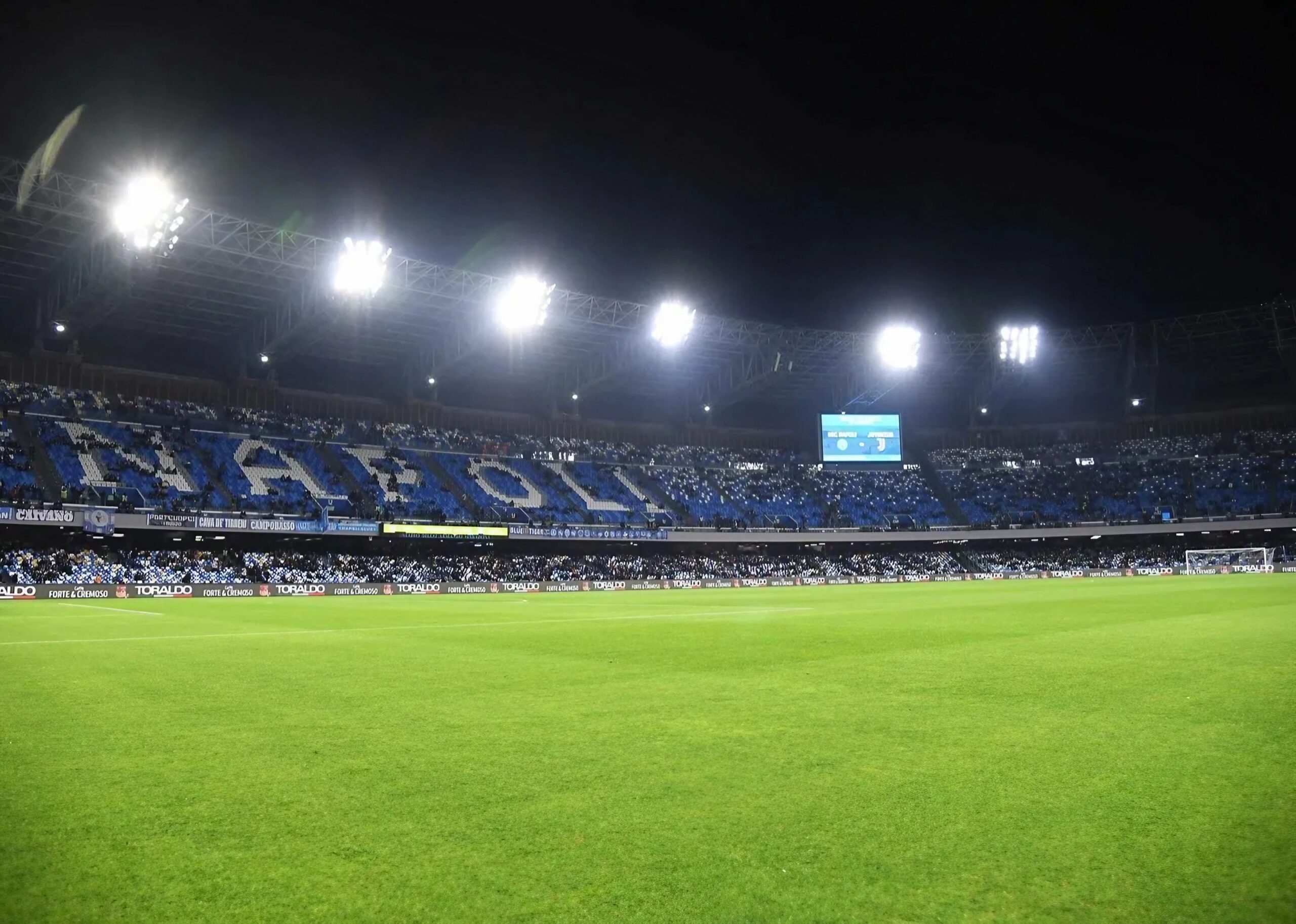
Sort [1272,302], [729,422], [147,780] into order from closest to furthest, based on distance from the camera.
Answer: [147,780], [1272,302], [729,422]

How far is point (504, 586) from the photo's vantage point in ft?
159

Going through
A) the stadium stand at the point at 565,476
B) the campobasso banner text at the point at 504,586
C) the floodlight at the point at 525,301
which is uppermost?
the floodlight at the point at 525,301

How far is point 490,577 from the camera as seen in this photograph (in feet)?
176

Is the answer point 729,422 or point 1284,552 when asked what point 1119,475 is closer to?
point 1284,552

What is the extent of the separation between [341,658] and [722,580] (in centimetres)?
4492

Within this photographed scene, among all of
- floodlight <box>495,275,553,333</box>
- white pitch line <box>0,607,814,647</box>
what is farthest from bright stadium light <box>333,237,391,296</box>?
white pitch line <box>0,607,814,647</box>

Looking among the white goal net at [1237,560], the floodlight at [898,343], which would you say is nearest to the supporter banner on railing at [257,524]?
the floodlight at [898,343]

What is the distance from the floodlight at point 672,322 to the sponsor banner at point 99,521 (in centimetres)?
3151

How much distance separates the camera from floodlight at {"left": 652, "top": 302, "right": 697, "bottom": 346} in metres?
54.3

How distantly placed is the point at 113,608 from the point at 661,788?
2995 centimetres

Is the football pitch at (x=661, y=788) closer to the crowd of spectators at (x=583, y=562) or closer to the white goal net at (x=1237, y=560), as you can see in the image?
the crowd of spectators at (x=583, y=562)

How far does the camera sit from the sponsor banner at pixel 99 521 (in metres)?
39.6

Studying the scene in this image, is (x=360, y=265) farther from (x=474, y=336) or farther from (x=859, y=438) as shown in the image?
(x=859, y=438)

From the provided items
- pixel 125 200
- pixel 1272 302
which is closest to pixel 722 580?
pixel 125 200
